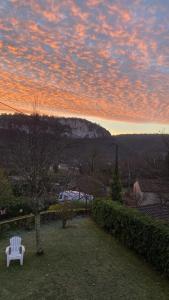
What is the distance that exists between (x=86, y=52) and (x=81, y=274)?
1043 centimetres

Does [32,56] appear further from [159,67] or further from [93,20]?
[159,67]

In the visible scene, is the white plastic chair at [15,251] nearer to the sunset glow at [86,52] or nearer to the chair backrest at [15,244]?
the chair backrest at [15,244]

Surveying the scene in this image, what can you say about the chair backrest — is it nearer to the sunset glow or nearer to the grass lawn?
the grass lawn

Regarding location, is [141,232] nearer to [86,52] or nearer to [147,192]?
[86,52]

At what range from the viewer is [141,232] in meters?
11.2

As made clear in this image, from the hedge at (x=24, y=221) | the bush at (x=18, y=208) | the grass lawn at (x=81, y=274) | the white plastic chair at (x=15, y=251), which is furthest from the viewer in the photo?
the bush at (x=18, y=208)

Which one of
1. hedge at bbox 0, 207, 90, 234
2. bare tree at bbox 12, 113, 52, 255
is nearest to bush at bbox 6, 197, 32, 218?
hedge at bbox 0, 207, 90, 234

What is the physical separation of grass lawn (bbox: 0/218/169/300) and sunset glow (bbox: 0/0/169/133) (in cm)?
943

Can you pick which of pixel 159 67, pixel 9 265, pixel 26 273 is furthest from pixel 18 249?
pixel 159 67

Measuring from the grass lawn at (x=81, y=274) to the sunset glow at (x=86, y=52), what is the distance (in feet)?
30.9

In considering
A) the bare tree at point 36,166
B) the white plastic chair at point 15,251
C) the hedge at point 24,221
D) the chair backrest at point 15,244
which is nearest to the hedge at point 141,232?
the bare tree at point 36,166

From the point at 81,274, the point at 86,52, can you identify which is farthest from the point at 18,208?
the point at 86,52

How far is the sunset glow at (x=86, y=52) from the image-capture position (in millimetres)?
10711

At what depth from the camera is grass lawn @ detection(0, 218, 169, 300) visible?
8.10 m
